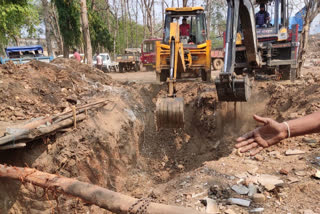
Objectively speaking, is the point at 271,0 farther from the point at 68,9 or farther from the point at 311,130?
the point at 68,9

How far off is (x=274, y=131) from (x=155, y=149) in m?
4.88

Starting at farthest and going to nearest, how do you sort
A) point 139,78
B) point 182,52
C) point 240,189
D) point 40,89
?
point 139,78
point 40,89
point 182,52
point 240,189

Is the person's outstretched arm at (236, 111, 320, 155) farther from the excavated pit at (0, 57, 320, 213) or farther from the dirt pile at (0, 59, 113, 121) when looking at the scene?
the dirt pile at (0, 59, 113, 121)

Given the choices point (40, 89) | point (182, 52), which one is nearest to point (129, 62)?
point (40, 89)

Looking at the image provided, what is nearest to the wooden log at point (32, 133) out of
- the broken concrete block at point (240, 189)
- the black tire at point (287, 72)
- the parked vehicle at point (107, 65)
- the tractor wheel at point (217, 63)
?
the broken concrete block at point (240, 189)

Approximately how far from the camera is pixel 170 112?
488 centimetres

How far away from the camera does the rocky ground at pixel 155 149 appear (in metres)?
3.24

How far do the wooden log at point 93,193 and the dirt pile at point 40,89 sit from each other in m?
3.10

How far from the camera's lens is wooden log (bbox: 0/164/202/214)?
1.81m

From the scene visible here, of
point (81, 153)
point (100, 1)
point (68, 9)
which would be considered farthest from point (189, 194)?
point (100, 1)

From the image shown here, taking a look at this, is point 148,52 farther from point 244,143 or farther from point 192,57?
point 244,143

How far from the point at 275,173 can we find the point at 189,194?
1315 mm

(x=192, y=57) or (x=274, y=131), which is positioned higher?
(x=192, y=57)

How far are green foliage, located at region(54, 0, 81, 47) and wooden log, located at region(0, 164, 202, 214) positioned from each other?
64.1 feet
